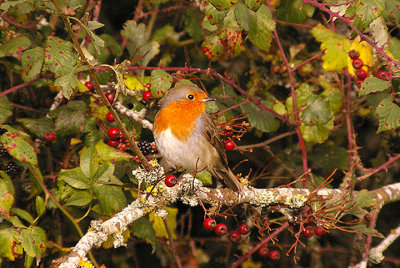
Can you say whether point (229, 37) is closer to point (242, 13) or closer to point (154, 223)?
point (242, 13)

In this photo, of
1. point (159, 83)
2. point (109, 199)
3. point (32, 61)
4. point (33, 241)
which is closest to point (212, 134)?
point (159, 83)

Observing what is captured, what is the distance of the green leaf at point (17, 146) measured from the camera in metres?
2.63

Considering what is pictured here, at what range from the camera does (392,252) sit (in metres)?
4.64

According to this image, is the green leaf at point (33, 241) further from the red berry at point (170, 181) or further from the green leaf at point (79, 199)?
the red berry at point (170, 181)

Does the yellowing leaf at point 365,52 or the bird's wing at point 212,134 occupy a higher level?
the yellowing leaf at point 365,52

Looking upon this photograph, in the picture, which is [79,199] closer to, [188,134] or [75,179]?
[75,179]

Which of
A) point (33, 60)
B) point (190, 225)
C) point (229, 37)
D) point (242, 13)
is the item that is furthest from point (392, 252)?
point (33, 60)

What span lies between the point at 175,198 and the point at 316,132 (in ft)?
4.05

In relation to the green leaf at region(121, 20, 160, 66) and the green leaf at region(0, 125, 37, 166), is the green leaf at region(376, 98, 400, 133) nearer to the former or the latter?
the green leaf at region(121, 20, 160, 66)

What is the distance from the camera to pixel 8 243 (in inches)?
102

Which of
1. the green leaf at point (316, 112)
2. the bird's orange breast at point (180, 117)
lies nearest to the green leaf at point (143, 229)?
the bird's orange breast at point (180, 117)

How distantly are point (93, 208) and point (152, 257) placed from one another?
1771 millimetres

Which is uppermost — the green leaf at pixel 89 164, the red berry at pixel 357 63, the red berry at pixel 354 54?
the red berry at pixel 354 54

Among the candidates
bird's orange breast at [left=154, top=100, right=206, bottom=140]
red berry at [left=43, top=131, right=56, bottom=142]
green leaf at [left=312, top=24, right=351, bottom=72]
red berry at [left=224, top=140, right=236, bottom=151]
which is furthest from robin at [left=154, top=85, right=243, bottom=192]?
green leaf at [left=312, top=24, right=351, bottom=72]
